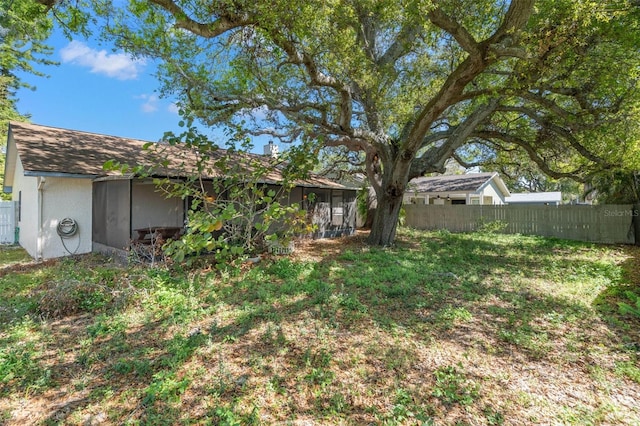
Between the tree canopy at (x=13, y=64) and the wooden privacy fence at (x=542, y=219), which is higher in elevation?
the tree canopy at (x=13, y=64)

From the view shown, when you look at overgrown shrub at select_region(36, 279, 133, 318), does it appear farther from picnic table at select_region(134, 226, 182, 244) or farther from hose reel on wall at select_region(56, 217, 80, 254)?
hose reel on wall at select_region(56, 217, 80, 254)

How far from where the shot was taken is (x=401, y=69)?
995cm

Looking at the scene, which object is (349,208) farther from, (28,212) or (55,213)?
(28,212)

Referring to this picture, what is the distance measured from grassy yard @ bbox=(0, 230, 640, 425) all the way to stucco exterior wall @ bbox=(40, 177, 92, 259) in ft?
9.21

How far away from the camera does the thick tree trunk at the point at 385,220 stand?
10289 millimetres

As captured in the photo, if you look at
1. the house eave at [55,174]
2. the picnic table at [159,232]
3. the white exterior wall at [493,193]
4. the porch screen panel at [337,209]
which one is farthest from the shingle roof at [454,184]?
the house eave at [55,174]

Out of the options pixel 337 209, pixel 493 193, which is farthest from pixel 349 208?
pixel 493 193

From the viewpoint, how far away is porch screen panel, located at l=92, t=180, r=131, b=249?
26.0 ft

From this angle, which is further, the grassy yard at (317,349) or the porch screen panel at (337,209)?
the porch screen panel at (337,209)

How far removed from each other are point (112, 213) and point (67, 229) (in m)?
1.80

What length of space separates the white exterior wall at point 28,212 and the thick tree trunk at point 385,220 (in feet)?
A: 32.7

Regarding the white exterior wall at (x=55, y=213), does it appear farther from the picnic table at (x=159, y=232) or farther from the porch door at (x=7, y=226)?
the porch door at (x=7, y=226)

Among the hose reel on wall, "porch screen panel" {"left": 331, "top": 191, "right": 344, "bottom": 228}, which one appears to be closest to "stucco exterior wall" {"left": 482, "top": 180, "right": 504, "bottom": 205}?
"porch screen panel" {"left": 331, "top": 191, "right": 344, "bottom": 228}

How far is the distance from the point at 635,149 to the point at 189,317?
36.6 ft
